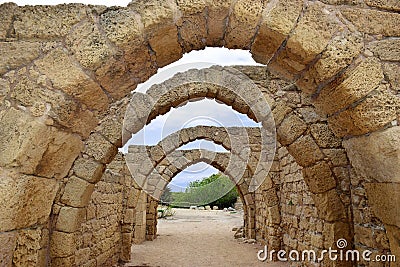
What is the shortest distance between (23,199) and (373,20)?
2605 mm

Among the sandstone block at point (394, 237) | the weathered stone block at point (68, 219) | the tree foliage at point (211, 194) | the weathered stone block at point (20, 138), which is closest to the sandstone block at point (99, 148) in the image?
the weathered stone block at point (68, 219)

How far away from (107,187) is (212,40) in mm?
5219

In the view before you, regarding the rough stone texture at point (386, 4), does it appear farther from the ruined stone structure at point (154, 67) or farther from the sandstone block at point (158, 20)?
the sandstone block at point (158, 20)

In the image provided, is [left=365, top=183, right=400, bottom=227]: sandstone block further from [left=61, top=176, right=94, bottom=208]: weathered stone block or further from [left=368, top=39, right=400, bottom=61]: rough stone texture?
[left=61, top=176, right=94, bottom=208]: weathered stone block

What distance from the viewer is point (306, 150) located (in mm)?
4738

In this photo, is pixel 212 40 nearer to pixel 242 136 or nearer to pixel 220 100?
pixel 220 100

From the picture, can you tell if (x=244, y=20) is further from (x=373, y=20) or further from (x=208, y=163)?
(x=208, y=163)

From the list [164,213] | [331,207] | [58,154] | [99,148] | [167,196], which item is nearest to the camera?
[58,154]

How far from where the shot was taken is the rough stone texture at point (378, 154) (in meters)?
2.19

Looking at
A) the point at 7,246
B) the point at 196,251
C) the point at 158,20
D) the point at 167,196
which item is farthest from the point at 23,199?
the point at 167,196

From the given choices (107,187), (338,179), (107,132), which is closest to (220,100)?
(107,132)

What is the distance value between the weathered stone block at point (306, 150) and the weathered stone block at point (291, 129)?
0.08 m

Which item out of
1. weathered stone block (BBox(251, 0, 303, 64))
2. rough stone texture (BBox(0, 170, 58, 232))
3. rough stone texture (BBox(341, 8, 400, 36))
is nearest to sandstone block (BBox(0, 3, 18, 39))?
rough stone texture (BBox(0, 170, 58, 232))

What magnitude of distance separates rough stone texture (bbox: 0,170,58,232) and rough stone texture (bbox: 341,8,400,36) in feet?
7.73
